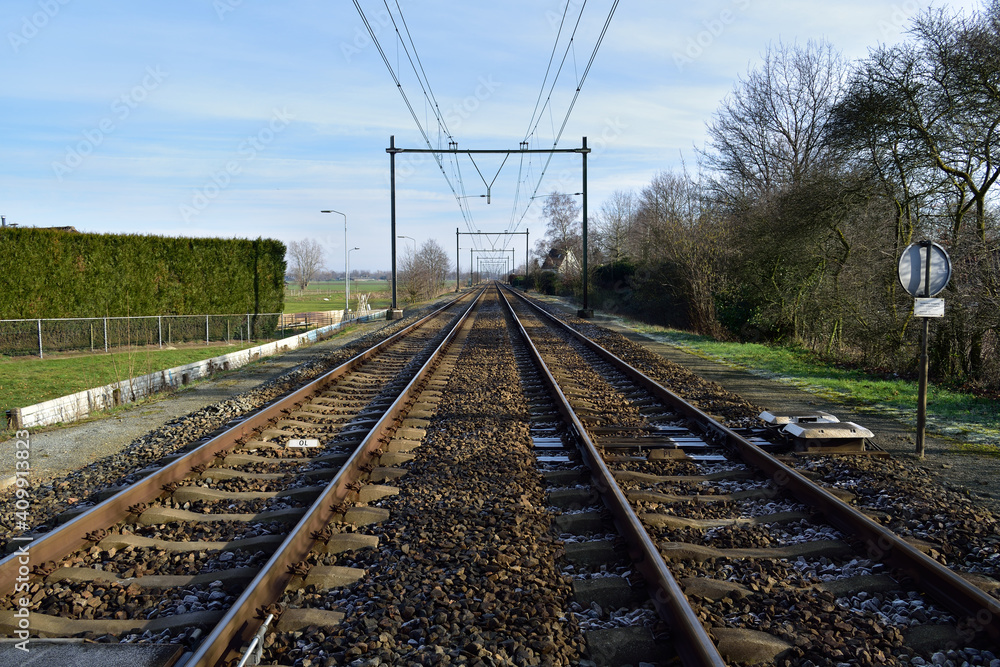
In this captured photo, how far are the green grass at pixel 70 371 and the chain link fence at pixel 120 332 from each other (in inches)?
29.2

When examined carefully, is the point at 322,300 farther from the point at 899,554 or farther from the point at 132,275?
the point at 899,554

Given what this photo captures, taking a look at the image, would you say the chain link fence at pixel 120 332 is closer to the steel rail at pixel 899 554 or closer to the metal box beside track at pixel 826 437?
Result: the metal box beside track at pixel 826 437

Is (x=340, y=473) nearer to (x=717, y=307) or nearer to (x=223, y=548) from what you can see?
(x=223, y=548)

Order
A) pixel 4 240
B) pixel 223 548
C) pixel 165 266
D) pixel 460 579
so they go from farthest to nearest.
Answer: pixel 165 266 < pixel 4 240 < pixel 223 548 < pixel 460 579

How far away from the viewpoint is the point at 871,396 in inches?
384

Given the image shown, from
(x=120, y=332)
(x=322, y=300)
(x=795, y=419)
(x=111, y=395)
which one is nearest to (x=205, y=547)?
(x=795, y=419)

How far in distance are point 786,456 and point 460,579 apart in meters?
4.21

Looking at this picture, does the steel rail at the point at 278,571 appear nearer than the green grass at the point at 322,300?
Yes

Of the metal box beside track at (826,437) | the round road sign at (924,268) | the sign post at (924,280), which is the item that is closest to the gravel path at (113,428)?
the metal box beside track at (826,437)

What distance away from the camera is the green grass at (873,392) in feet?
25.7

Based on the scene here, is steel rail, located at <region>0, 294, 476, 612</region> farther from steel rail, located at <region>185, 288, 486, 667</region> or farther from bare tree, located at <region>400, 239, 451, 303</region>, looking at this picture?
bare tree, located at <region>400, 239, 451, 303</region>

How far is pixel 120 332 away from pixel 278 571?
22.4 m

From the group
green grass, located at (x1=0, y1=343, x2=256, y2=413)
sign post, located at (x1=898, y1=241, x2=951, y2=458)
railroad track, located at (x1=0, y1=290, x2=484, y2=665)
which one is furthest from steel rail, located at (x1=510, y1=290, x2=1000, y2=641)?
green grass, located at (x1=0, y1=343, x2=256, y2=413)

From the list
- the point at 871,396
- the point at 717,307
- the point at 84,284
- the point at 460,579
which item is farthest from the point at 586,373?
the point at 84,284
